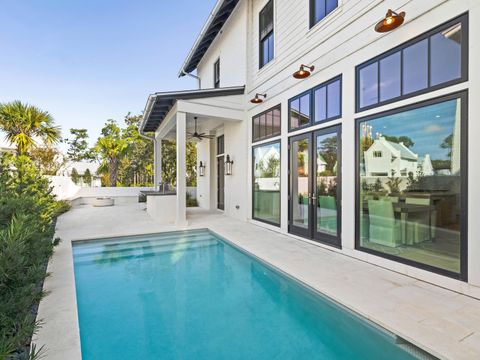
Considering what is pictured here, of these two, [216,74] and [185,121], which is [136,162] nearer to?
[216,74]

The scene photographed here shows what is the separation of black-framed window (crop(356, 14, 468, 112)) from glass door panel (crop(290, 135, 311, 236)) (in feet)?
5.45

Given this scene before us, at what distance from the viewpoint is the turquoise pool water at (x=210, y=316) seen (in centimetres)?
250

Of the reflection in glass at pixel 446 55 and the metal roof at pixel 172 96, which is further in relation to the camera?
the metal roof at pixel 172 96

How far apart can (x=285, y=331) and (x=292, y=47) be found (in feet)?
20.4

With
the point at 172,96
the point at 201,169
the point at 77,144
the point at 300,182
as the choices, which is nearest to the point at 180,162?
the point at 172,96

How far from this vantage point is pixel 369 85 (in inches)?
178

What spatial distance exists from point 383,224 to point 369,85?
241cm

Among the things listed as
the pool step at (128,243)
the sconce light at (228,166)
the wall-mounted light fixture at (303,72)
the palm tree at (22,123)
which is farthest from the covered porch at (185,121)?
the palm tree at (22,123)

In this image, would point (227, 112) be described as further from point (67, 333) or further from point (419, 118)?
point (67, 333)

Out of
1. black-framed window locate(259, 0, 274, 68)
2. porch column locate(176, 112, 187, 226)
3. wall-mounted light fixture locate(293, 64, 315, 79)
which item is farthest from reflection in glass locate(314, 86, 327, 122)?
porch column locate(176, 112, 187, 226)

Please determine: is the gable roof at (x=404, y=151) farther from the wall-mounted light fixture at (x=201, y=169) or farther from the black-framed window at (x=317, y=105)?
the wall-mounted light fixture at (x=201, y=169)

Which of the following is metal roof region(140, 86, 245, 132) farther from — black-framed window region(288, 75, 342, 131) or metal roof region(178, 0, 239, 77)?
metal roof region(178, 0, 239, 77)

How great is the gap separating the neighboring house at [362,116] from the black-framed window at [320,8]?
0.07ft

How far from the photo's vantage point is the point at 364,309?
2900 millimetres
